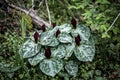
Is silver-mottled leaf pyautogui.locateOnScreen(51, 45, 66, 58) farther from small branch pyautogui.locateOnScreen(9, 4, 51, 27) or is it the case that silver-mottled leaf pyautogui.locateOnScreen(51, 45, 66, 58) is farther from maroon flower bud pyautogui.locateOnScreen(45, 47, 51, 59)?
small branch pyautogui.locateOnScreen(9, 4, 51, 27)

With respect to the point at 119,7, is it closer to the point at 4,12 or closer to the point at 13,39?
the point at 13,39

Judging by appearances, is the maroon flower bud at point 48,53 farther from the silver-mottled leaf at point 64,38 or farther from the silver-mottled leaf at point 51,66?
the silver-mottled leaf at point 64,38

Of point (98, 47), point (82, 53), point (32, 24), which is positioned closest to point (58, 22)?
point (32, 24)

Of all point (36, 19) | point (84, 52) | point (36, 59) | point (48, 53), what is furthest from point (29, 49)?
point (36, 19)

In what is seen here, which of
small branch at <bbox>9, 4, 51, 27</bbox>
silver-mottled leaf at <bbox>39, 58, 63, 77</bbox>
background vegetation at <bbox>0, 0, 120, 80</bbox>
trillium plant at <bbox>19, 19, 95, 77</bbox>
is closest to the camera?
silver-mottled leaf at <bbox>39, 58, 63, 77</bbox>

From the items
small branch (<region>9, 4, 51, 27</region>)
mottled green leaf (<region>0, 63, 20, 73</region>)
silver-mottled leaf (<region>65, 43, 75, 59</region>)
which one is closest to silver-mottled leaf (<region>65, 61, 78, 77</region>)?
silver-mottled leaf (<region>65, 43, 75, 59</region>)

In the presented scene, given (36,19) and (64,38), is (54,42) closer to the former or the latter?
(64,38)
